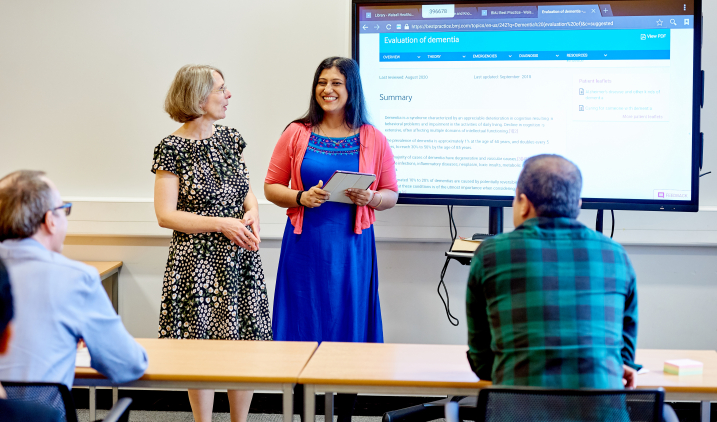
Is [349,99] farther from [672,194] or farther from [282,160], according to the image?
[672,194]

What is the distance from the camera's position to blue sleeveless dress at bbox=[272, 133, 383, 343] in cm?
267

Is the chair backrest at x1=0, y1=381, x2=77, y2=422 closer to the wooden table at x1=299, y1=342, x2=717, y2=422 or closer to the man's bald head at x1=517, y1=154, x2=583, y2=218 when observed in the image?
the wooden table at x1=299, y1=342, x2=717, y2=422

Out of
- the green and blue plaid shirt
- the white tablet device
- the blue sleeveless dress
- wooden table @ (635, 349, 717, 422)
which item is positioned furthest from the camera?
the blue sleeveless dress

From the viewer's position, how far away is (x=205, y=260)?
8.15ft

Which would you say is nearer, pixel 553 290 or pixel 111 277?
pixel 553 290

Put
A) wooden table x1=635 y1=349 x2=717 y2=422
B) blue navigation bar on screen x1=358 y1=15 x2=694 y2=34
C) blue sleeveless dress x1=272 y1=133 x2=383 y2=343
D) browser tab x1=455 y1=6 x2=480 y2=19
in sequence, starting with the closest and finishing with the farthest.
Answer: wooden table x1=635 y1=349 x2=717 y2=422 → blue sleeveless dress x1=272 y1=133 x2=383 y2=343 → blue navigation bar on screen x1=358 y1=15 x2=694 y2=34 → browser tab x1=455 y1=6 x2=480 y2=19

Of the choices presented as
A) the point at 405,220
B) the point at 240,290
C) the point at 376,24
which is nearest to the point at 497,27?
the point at 376,24

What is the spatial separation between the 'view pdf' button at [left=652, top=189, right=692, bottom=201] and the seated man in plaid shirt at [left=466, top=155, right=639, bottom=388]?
5.26 feet

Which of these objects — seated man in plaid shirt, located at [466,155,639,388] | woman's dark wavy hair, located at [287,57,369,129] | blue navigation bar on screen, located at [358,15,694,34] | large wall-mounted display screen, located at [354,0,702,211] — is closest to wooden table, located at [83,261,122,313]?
woman's dark wavy hair, located at [287,57,369,129]

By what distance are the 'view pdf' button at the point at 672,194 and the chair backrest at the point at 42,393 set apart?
263cm

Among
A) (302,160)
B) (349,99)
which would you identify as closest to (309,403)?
(302,160)

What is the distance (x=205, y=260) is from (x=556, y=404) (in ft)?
5.13

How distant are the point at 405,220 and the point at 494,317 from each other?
1885 millimetres

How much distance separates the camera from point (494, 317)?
1.50 meters
